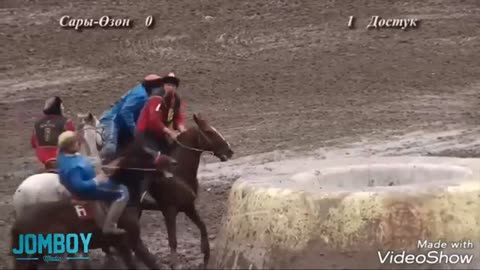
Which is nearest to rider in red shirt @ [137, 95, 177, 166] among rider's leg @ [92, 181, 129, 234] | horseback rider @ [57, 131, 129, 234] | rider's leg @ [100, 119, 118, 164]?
rider's leg @ [100, 119, 118, 164]

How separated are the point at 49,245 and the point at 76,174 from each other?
67 centimetres

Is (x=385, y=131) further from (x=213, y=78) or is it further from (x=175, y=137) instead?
(x=175, y=137)

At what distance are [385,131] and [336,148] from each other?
1416 mm

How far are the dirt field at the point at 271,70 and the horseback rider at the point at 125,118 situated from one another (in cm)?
423

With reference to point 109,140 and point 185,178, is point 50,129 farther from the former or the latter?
point 185,178

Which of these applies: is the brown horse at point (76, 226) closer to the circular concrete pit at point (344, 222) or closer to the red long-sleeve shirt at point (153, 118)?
the circular concrete pit at point (344, 222)

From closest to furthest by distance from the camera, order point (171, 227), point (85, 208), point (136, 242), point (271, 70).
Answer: point (85, 208) < point (136, 242) < point (171, 227) < point (271, 70)

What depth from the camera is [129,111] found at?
32.6ft

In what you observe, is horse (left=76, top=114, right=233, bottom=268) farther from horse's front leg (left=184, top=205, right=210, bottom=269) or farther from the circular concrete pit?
the circular concrete pit

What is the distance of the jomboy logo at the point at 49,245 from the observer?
8.00 m

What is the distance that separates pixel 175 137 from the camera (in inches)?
398

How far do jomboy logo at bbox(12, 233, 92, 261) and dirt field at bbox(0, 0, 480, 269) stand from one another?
606cm

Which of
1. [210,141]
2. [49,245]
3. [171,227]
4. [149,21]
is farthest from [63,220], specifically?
[149,21]

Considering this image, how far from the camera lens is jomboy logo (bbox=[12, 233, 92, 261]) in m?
8.00
